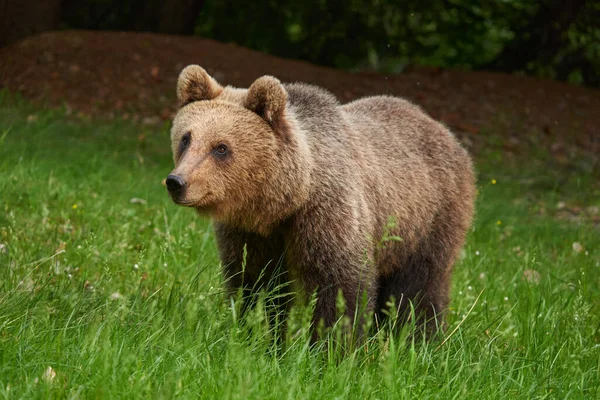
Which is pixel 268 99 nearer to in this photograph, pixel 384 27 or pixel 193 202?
pixel 193 202

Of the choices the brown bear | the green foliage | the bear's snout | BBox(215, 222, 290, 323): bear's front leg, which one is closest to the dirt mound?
the green foliage

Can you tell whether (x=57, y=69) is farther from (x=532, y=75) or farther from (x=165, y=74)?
(x=532, y=75)

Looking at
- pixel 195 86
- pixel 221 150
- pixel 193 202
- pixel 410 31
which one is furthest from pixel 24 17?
pixel 193 202

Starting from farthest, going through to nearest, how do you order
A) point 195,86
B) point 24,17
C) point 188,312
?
1. point 24,17
2. point 195,86
3. point 188,312

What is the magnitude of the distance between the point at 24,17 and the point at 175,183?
29.3 ft

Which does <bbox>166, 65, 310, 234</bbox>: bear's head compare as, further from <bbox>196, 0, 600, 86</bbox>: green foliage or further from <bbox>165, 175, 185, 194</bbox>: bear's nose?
<bbox>196, 0, 600, 86</bbox>: green foliage

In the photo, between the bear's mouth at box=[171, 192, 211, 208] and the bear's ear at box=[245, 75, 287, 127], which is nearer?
the bear's mouth at box=[171, 192, 211, 208]

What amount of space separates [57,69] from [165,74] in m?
1.36

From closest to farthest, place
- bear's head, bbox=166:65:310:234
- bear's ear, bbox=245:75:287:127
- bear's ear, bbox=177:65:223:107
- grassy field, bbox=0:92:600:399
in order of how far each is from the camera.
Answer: grassy field, bbox=0:92:600:399 < bear's head, bbox=166:65:310:234 < bear's ear, bbox=245:75:287:127 < bear's ear, bbox=177:65:223:107

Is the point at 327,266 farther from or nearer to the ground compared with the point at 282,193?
nearer to the ground

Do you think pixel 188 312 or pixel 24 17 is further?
pixel 24 17

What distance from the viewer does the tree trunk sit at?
37.7ft

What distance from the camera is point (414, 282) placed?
494 centimetres

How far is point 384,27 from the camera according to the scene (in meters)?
13.1
